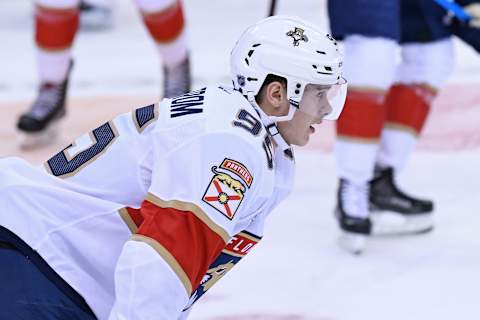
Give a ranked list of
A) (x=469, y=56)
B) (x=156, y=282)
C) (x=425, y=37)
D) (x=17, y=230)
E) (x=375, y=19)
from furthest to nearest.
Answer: (x=469, y=56) → (x=425, y=37) → (x=375, y=19) → (x=17, y=230) → (x=156, y=282)

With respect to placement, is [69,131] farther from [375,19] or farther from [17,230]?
[17,230]

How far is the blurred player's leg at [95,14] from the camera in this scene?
182 inches

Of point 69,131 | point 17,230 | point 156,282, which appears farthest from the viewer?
point 69,131

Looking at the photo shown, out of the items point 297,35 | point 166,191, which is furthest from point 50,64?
point 166,191

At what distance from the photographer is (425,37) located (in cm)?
250

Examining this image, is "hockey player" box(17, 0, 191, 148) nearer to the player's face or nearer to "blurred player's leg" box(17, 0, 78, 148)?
"blurred player's leg" box(17, 0, 78, 148)

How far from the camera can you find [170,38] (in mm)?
3236

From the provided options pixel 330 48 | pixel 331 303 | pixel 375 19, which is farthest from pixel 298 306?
pixel 330 48

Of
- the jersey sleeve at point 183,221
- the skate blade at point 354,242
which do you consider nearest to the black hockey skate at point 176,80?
the skate blade at point 354,242

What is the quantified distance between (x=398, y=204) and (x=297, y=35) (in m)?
1.16

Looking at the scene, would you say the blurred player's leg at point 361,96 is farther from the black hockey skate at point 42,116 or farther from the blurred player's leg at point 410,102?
the black hockey skate at point 42,116

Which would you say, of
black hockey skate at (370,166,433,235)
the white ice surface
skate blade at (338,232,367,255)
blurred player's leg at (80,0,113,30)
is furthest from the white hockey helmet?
blurred player's leg at (80,0,113,30)

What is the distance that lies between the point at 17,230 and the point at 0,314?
0.35 feet

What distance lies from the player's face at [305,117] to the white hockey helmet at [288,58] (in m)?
0.01
